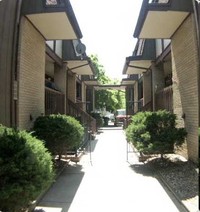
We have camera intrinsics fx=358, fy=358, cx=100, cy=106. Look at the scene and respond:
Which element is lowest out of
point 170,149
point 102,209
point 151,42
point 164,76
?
point 102,209

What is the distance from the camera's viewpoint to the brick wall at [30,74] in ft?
30.0

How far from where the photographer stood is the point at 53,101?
14516 mm

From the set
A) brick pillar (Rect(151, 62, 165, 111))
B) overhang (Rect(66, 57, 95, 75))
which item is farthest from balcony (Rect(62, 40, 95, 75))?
brick pillar (Rect(151, 62, 165, 111))

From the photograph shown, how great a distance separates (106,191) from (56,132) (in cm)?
257

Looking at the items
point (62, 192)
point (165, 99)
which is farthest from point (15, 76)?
point (165, 99)

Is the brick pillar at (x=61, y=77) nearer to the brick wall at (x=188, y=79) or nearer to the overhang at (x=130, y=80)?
the brick wall at (x=188, y=79)

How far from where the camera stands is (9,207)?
5.01 metres

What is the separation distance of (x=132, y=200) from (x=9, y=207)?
2606 mm

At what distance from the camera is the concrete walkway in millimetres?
6363

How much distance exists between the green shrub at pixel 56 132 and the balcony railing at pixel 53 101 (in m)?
3.33

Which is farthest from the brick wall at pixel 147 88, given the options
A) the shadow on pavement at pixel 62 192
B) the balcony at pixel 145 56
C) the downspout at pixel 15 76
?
the downspout at pixel 15 76

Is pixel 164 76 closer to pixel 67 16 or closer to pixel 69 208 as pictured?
pixel 67 16

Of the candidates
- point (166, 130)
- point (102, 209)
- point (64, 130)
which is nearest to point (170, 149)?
point (166, 130)

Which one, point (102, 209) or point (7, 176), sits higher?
point (7, 176)
